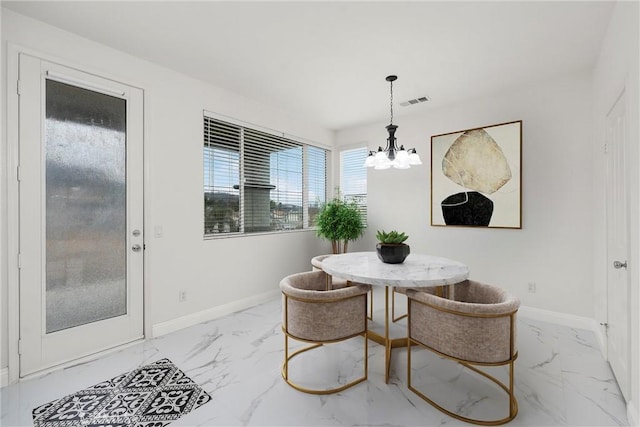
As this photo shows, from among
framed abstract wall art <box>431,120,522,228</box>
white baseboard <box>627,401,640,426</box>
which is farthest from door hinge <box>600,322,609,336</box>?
framed abstract wall art <box>431,120,522,228</box>

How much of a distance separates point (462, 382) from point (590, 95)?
3.12 meters

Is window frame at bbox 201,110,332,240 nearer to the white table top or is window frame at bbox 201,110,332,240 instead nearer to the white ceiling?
the white ceiling

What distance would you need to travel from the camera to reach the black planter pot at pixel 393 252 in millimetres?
2389

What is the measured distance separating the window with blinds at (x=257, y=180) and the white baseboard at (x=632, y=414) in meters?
3.60

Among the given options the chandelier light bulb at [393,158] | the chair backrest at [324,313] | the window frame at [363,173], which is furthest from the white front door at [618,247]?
the window frame at [363,173]

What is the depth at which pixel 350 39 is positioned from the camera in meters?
2.38

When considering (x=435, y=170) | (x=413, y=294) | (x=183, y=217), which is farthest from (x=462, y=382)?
(x=183, y=217)

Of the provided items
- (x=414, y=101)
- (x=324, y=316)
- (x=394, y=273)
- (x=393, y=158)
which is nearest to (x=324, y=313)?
(x=324, y=316)

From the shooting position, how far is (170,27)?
2.27 m

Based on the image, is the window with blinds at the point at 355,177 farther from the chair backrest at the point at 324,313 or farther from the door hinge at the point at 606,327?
the door hinge at the point at 606,327

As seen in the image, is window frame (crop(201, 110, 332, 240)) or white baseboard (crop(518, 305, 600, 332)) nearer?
white baseboard (crop(518, 305, 600, 332))

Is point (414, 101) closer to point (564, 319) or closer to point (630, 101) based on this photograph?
point (630, 101)

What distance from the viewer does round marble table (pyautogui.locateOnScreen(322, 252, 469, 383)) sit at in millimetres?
1899

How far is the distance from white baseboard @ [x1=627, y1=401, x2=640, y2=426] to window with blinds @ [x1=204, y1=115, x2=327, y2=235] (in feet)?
11.8
